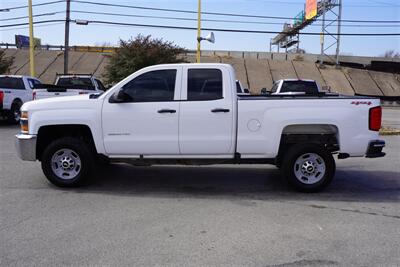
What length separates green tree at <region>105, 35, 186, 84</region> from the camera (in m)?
27.6

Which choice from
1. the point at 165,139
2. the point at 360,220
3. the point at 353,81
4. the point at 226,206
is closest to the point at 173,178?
the point at 165,139

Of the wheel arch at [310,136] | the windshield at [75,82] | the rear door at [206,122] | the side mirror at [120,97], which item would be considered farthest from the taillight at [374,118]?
the windshield at [75,82]

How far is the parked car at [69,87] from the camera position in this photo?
48.4 ft

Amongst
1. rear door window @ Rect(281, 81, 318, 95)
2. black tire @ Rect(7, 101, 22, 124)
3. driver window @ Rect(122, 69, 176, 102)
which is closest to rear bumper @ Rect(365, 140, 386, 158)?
driver window @ Rect(122, 69, 176, 102)

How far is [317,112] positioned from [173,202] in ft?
8.66

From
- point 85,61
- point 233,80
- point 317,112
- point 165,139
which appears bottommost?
point 165,139

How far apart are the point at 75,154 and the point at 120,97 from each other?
125 cm

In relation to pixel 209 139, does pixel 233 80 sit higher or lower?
higher

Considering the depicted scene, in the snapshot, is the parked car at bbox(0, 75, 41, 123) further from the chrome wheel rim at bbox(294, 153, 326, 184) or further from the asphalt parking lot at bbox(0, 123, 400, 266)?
the chrome wheel rim at bbox(294, 153, 326, 184)

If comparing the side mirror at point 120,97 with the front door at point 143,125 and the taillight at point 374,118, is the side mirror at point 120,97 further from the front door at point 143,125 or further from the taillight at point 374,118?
the taillight at point 374,118

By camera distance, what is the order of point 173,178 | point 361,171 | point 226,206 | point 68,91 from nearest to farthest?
point 226,206, point 173,178, point 361,171, point 68,91

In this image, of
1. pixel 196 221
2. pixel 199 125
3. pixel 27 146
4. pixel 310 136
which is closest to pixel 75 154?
pixel 27 146

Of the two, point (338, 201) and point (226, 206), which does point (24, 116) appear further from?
point (338, 201)

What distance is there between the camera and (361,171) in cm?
873
